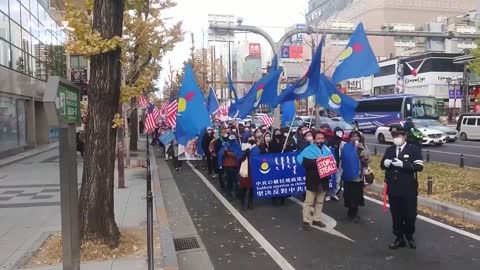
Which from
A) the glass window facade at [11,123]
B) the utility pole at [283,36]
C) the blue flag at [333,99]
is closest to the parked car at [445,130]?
the utility pole at [283,36]

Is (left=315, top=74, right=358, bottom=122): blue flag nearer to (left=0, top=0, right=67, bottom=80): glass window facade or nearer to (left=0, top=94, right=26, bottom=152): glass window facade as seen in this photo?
(left=0, top=0, right=67, bottom=80): glass window facade

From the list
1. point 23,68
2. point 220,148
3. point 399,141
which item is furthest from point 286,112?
point 23,68

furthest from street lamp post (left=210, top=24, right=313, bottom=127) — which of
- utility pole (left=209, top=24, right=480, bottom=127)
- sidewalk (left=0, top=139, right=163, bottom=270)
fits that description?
sidewalk (left=0, top=139, right=163, bottom=270)

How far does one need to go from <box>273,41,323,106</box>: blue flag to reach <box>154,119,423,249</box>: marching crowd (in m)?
1.02

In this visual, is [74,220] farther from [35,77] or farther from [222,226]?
[35,77]

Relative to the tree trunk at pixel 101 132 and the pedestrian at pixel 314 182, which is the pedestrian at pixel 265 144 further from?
the tree trunk at pixel 101 132

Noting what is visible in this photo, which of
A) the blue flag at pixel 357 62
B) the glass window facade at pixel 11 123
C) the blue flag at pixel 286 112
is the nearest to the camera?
the blue flag at pixel 357 62

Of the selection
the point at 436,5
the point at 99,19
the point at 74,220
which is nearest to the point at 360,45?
the point at 99,19

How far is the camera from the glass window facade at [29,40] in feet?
76.2

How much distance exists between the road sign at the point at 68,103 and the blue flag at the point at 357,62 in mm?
6912

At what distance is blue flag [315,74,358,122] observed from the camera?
36.5 feet

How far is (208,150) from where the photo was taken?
52.1 feet

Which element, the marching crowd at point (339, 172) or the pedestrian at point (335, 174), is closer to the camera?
the marching crowd at point (339, 172)

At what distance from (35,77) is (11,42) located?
5826 mm
